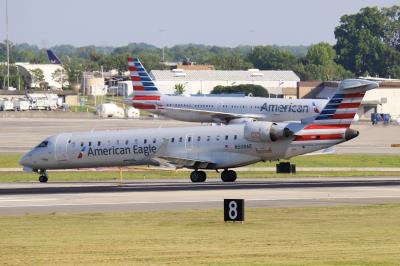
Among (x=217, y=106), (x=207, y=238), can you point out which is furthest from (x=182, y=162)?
(x=217, y=106)

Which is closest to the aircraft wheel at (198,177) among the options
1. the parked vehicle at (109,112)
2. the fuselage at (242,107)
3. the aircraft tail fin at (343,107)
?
the aircraft tail fin at (343,107)

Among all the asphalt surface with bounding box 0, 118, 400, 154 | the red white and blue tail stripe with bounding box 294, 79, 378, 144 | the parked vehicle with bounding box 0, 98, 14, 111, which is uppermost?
the red white and blue tail stripe with bounding box 294, 79, 378, 144

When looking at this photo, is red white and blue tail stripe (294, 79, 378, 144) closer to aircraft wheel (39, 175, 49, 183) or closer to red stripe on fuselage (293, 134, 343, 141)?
red stripe on fuselage (293, 134, 343, 141)

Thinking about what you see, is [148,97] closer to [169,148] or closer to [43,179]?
[43,179]

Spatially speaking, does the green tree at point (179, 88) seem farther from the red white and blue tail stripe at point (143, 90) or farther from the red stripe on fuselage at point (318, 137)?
the red stripe on fuselage at point (318, 137)

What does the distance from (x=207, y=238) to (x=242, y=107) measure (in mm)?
70593

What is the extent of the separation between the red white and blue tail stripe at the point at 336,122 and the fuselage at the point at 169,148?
103 millimetres

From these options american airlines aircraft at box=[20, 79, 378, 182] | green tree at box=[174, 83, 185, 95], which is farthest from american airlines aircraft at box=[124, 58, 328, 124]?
green tree at box=[174, 83, 185, 95]

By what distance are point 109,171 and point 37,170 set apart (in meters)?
8.40

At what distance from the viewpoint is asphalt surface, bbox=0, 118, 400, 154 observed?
90.9 metres

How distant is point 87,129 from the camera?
117 meters

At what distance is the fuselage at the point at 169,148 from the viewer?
55.5 metres

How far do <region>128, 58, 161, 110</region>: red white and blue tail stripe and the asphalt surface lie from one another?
864 centimetres

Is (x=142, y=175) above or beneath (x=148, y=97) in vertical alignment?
beneath
